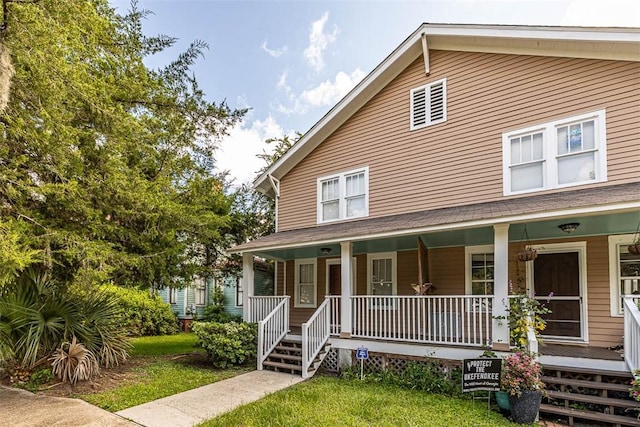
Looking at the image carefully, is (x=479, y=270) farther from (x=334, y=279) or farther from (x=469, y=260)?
(x=334, y=279)

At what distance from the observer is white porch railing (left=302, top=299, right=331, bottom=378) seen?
8742 mm

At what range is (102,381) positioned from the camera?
806 centimetres

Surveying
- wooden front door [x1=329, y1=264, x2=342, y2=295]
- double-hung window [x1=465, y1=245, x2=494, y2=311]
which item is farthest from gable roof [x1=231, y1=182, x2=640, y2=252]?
wooden front door [x1=329, y1=264, x2=342, y2=295]

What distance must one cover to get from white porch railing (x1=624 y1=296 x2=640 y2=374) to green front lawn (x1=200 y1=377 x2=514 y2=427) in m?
2.15

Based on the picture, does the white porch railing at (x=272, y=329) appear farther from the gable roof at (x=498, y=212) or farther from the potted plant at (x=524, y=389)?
the potted plant at (x=524, y=389)

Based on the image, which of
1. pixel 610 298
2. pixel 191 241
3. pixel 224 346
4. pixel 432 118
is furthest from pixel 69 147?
pixel 610 298

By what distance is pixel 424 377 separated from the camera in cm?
766

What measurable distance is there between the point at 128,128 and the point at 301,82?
1589cm

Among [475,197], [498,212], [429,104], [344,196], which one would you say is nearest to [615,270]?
[498,212]

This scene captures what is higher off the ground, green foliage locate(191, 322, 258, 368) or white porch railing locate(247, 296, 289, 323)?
white porch railing locate(247, 296, 289, 323)

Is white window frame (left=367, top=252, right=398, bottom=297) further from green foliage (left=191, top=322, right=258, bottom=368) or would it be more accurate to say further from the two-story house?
green foliage (left=191, top=322, right=258, bottom=368)

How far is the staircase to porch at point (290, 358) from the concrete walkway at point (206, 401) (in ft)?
0.99

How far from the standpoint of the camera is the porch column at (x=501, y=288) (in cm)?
690

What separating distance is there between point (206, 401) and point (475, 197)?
724cm
